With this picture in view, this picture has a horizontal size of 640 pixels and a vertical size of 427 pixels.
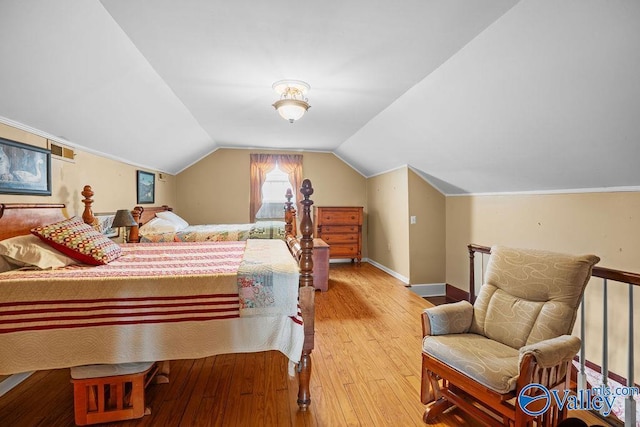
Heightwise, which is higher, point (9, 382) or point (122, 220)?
point (122, 220)

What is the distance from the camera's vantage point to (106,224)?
127 inches

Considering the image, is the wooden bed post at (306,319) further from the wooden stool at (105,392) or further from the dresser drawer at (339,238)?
the dresser drawer at (339,238)

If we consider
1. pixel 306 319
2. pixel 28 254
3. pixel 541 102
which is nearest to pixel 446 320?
pixel 306 319

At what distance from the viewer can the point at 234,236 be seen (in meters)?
4.00

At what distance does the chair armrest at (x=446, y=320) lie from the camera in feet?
6.05

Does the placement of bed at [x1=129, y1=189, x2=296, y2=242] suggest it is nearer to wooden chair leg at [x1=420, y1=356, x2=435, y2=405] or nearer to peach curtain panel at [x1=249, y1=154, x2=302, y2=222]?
peach curtain panel at [x1=249, y1=154, x2=302, y2=222]

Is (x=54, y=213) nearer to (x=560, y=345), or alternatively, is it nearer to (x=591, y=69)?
(x=560, y=345)

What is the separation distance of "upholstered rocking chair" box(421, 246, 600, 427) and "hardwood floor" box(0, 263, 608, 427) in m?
0.31

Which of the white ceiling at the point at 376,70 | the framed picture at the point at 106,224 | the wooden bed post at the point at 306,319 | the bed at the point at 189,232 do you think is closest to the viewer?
the white ceiling at the point at 376,70

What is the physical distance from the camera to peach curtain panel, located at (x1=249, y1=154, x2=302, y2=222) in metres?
5.86

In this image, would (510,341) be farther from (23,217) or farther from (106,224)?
(106,224)

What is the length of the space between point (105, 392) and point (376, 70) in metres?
3.03

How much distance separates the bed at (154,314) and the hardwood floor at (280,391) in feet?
0.74

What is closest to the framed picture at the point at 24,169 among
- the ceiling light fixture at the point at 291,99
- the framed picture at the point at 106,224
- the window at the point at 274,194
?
the framed picture at the point at 106,224
